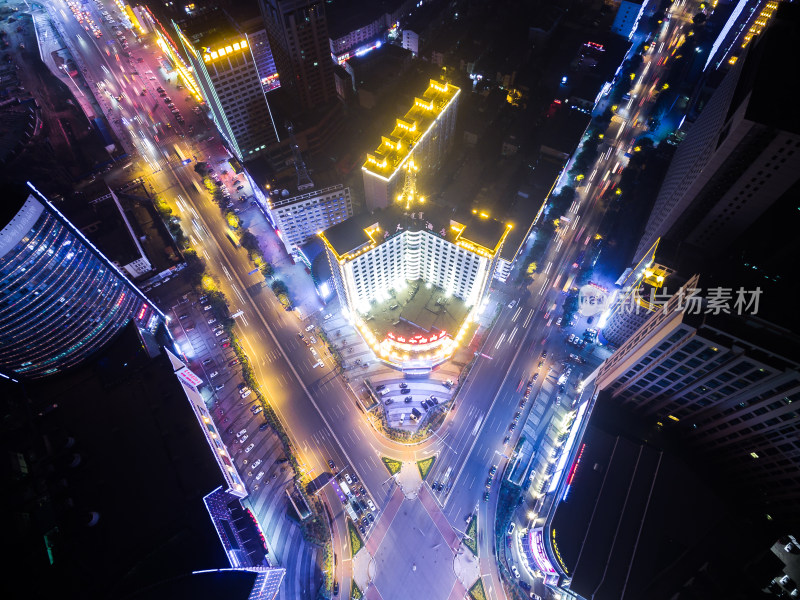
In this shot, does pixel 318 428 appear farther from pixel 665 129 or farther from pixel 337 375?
pixel 665 129

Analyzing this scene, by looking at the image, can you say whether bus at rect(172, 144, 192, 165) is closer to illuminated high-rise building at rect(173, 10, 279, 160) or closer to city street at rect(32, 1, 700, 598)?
city street at rect(32, 1, 700, 598)

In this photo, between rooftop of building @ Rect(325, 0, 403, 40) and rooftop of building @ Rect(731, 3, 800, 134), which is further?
rooftop of building @ Rect(325, 0, 403, 40)

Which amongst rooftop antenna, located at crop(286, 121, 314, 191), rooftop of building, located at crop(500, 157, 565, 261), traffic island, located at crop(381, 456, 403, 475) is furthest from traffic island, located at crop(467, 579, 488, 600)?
rooftop antenna, located at crop(286, 121, 314, 191)

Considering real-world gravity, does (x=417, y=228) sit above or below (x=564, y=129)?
below

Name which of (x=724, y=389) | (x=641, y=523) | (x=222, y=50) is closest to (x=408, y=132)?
(x=222, y=50)

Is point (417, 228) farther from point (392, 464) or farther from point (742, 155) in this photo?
point (742, 155)

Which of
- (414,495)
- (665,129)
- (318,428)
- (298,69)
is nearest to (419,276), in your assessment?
(318,428)
